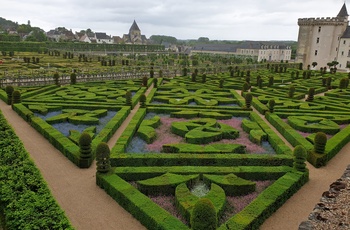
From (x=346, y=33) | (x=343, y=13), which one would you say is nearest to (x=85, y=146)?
(x=346, y=33)

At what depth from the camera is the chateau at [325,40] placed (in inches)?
2378

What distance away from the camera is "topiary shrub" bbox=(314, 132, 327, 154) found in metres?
12.9

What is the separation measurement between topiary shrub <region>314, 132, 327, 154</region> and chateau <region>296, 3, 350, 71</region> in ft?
180

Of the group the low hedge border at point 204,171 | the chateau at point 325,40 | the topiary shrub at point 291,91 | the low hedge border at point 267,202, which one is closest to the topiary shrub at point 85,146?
the low hedge border at point 204,171

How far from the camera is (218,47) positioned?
12112 cm

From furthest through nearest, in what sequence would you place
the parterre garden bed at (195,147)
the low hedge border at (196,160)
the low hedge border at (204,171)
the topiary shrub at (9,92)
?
the topiary shrub at (9,92) < the low hedge border at (196,160) < the low hedge border at (204,171) < the parterre garden bed at (195,147)

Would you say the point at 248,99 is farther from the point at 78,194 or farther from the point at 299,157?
the point at 78,194

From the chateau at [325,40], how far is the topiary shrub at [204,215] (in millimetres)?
63143

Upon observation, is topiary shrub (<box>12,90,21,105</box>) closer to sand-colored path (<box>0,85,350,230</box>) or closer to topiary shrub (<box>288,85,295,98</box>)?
sand-colored path (<box>0,85,350,230</box>)

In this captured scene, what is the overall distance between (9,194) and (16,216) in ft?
3.45

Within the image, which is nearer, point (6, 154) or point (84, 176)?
point (6, 154)

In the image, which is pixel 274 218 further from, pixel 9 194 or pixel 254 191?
pixel 9 194

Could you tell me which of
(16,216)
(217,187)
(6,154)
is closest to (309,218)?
(217,187)

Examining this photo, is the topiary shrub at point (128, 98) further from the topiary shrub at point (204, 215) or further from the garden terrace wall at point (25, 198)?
the topiary shrub at point (204, 215)
